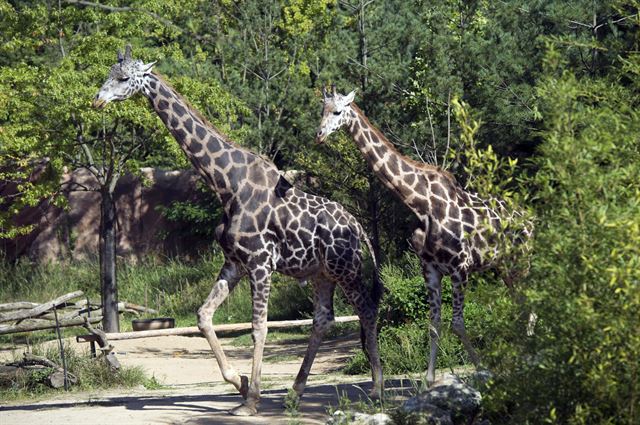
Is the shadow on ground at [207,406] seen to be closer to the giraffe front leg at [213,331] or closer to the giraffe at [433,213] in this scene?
the giraffe front leg at [213,331]

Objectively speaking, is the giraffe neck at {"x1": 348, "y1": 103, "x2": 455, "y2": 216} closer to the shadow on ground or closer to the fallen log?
the shadow on ground

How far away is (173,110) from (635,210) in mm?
6108

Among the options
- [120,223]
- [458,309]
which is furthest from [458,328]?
[120,223]

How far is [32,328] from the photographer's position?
1504 cm

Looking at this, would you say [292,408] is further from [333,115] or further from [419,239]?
[333,115]

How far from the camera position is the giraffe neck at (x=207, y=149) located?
1161 cm

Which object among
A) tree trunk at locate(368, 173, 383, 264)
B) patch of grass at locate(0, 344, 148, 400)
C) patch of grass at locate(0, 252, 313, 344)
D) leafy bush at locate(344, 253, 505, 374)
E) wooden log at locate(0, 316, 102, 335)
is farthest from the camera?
patch of grass at locate(0, 252, 313, 344)

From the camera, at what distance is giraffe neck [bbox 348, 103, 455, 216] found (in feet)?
→ 37.8

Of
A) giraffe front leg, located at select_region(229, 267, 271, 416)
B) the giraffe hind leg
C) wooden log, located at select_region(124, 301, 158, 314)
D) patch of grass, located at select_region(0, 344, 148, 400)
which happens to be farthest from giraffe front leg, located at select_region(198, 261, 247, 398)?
wooden log, located at select_region(124, 301, 158, 314)

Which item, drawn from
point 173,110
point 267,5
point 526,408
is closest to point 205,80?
point 267,5

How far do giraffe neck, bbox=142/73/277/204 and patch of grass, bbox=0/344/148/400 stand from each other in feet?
10.8

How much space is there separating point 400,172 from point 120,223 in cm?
1637

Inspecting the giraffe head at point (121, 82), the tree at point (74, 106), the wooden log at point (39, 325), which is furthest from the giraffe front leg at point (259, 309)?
the tree at point (74, 106)

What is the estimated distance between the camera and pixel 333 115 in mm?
11625
